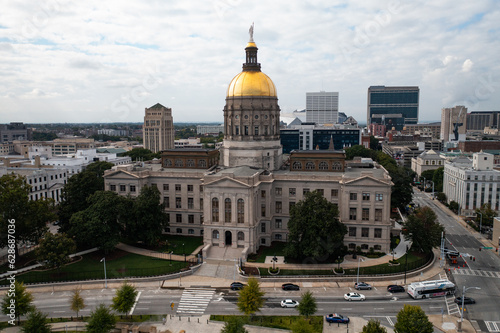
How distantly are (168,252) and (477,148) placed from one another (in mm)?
170190

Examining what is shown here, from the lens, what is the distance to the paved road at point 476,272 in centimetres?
5491

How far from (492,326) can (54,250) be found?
6578 cm

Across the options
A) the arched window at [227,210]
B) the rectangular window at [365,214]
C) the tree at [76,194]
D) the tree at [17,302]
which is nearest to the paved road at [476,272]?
the rectangular window at [365,214]

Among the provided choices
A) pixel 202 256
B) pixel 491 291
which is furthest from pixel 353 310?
pixel 202 256

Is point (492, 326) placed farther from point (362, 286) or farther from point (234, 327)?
point (234, 327)

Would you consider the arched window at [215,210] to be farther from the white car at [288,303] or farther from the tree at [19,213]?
the tree at [19,213]

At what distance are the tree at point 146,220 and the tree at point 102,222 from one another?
163 centimetres

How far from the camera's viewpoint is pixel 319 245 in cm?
6800

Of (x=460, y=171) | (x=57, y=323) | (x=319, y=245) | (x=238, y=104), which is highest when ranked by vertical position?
(x=238, y=104)

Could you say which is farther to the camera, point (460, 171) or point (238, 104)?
point (460, 171)

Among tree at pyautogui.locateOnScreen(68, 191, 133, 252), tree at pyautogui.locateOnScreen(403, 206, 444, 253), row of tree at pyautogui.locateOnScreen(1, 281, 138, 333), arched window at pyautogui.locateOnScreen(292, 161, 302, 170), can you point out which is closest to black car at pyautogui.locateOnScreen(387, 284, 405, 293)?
tree at pyautogui.locateOnScreen(403, 206, 444, 253)

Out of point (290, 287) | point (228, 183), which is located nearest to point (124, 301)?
point (290, 287)

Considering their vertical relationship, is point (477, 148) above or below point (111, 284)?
above

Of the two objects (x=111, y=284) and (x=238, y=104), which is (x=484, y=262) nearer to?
(x=238, y=104)
